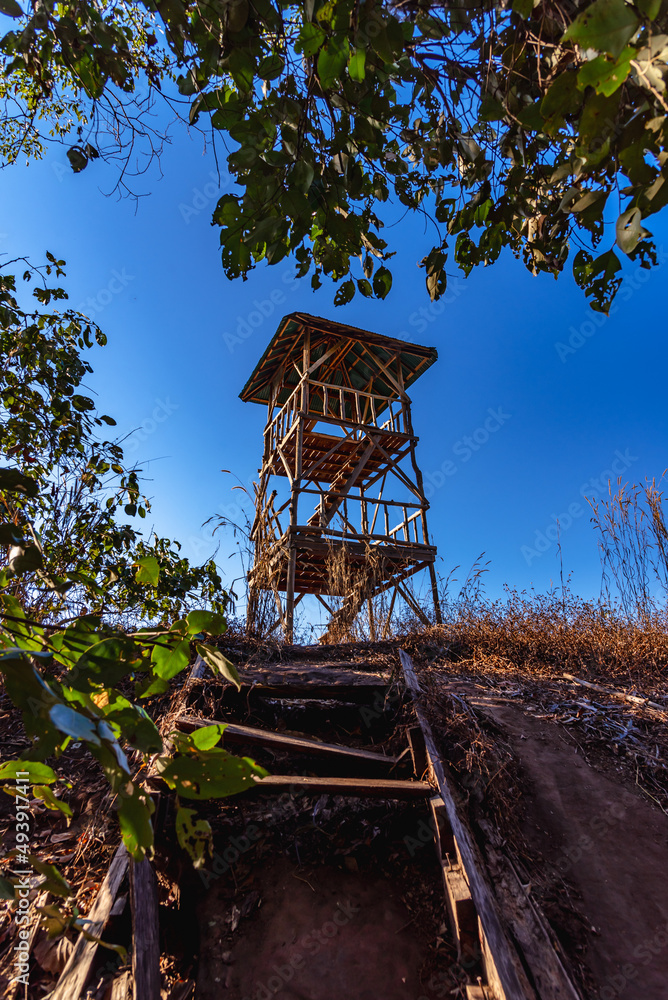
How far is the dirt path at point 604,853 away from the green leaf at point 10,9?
12.6ft

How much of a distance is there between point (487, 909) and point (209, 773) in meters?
1.65

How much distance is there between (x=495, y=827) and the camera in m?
2.32

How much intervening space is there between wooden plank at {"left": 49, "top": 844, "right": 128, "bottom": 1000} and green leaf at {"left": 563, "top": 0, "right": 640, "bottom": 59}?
2.40 meters

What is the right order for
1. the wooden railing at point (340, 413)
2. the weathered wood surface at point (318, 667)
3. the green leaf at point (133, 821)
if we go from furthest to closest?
the wooden railing at point (340, 413), the weathered wood surface at point (318, 667), the green leaf at point (133, 821)

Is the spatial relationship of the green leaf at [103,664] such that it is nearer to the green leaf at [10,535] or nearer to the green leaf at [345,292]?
the green leaf at [10,535]

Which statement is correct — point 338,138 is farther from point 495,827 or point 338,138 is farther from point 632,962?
point 632,962

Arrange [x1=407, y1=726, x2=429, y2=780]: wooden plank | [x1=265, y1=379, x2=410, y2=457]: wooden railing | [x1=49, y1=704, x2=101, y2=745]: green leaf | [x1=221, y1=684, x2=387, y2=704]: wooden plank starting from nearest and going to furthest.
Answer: [x1=49, y1=704, x2=101, y2=745]: green leaf, [x1=407, y1=726, x2=429, y2=780]: wooden plank, [x1=221, y1=684, x2=387, y2=704]: wooden plank, [x1=265, y1=379, x2=410, y2=457]: wooden railing

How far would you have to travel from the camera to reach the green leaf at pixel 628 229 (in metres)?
1.18

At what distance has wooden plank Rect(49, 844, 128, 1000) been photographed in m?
1.62

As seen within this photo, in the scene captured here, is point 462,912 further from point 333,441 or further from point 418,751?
point 333,441

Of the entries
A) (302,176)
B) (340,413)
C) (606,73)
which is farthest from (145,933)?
(340,413)

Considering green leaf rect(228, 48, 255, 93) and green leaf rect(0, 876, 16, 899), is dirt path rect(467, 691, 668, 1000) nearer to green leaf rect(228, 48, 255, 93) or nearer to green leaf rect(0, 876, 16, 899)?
green leaf rect(0, 876, 16, 899)

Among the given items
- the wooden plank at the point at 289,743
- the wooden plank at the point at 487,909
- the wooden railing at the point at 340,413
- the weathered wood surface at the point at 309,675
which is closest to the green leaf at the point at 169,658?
the wooden plank at the point at 487,909

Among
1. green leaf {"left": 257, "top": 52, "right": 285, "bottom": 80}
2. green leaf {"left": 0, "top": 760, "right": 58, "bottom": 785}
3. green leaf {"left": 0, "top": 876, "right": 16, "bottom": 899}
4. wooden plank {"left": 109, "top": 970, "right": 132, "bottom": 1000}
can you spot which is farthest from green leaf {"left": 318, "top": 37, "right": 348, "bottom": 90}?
wooden plank {"left": 109, "top": 970, "right": 132, "bottom": 1000}
